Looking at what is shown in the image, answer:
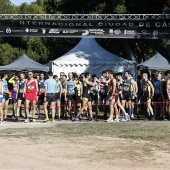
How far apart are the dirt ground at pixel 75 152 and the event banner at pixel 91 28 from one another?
11129mm

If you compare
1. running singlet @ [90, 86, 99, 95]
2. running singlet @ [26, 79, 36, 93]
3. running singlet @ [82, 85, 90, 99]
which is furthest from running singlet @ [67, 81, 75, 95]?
running singlet @ [26, 79, 36, 93]

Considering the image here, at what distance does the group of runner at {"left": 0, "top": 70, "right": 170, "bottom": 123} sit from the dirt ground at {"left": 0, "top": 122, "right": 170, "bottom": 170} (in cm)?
337

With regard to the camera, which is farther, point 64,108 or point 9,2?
point 9,2

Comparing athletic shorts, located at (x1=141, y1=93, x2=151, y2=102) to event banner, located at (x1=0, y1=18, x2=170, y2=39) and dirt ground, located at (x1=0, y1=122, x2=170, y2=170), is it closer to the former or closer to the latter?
dirt ground, located at (x1=0, y1=122, x2=170, y2=170)

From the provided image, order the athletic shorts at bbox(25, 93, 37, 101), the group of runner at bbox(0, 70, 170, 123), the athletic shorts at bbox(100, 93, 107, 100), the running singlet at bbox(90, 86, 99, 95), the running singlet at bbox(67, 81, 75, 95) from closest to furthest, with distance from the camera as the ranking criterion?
the athletic shorts at bbox(25, 93, 37, 101) → the group of runner at bbox(0, 70, 170, 123) → the running singlet at bbox(90, 86, 99, 95) → the running singlet at bbox(67, 81, 75, 95) → the athletic shorts at bbox(100, 93, 107, 100)

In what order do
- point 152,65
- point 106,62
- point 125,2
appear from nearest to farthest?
1. point 152,65
2. point 106,62
3. point 125,2

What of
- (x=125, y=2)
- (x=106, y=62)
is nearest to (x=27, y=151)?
(x=106, y=62)

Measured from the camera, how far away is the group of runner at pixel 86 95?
64.8 feet

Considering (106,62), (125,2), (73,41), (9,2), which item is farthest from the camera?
(9,2)

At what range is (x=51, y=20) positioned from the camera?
2691 cm

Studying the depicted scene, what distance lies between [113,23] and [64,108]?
6.40m

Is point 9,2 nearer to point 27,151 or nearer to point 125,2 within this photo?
point 125,2

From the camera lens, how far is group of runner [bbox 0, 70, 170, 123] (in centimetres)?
1975

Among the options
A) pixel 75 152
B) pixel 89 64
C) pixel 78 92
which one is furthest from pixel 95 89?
pixel 75 152
